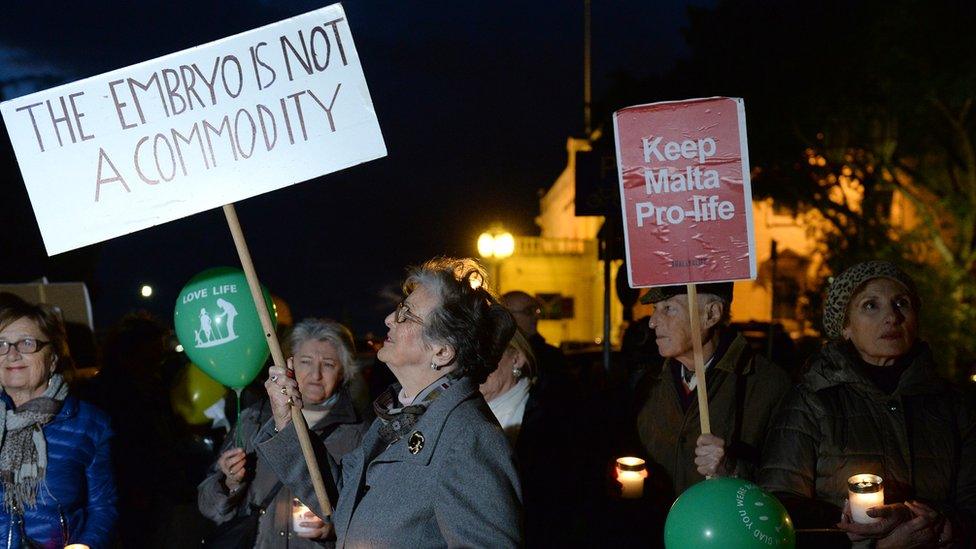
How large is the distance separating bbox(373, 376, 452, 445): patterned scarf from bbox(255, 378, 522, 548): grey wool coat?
0.05 metres

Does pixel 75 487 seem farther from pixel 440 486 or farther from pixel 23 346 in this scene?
pixel 440 486

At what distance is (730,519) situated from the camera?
2.65 meters

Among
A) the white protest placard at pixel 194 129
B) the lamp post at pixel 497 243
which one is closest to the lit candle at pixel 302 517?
the white protest placard at pixel 194 129

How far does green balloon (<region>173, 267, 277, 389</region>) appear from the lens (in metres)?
4.15

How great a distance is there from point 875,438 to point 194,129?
2.84m

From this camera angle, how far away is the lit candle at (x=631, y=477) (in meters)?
3.94

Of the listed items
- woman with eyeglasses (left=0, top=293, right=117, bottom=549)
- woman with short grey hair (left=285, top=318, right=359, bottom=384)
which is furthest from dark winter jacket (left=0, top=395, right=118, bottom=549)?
woman with short grey hair (left=285, top=318, right=359, bottom=384)

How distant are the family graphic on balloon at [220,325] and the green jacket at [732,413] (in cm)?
219

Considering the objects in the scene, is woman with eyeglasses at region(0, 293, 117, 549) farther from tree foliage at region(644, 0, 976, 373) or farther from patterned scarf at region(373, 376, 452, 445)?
tree foliage at region(644, 0, 976, 373)

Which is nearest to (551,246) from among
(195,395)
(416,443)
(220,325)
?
(195,395)

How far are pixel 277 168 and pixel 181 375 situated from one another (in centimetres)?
356

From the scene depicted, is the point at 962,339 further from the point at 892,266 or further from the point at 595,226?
the point at 595,226

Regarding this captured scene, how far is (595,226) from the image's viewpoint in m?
53.6

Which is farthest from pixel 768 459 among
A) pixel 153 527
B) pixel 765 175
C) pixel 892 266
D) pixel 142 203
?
pixel 765 175
